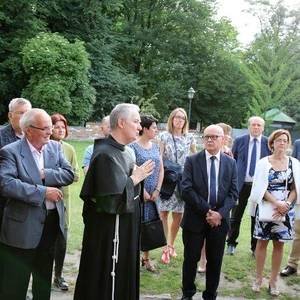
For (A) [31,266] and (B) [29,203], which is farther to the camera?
(A) [31,266]

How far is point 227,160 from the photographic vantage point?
4145 mm

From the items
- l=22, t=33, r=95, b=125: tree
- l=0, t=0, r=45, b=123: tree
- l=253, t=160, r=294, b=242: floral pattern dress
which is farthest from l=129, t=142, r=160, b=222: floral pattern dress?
l=0, t=0, r=45, b=123: tree

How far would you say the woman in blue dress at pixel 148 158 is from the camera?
15.4 feet

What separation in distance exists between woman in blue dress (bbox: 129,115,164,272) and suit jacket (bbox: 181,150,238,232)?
0.68m

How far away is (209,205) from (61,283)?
1.96m

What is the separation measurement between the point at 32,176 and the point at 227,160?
2124 millimetres

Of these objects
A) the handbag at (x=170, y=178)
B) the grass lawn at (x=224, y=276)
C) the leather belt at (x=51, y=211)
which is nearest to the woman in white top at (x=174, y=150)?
the handbag at (x=170, y=178)

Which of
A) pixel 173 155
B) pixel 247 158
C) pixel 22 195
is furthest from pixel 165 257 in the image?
pixel 22 195

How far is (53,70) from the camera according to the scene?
851 inches

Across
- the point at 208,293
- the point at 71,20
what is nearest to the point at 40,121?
the point at 208,293

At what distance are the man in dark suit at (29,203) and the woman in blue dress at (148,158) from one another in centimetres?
139

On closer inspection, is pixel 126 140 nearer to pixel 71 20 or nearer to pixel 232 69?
pixel 71 20

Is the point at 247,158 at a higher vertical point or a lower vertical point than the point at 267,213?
higher

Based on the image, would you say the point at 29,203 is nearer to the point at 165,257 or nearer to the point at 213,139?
the point at 213,139
